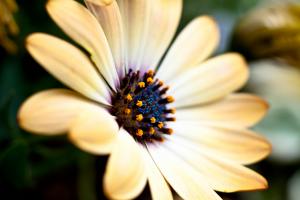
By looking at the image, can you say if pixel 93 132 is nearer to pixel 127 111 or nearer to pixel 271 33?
pixel 127 111

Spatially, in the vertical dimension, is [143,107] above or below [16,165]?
above

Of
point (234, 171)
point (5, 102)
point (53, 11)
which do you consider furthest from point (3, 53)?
point (234, 171)

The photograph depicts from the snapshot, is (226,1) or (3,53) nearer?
(3,53)

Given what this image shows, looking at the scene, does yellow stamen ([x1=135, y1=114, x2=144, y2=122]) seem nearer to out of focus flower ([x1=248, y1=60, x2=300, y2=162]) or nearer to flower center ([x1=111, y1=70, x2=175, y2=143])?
flower center ([x1=111, y1=70, x2=175, y2=143])

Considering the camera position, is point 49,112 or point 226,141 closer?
point 49,112

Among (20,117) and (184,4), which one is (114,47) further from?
(184,4)

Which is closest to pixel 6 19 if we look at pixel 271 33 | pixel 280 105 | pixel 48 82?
pixel 48 82

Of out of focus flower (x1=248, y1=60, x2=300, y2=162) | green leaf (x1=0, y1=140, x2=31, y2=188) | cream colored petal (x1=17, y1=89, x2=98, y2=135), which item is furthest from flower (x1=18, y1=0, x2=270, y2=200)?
out of focus flower (x1=248, y1=60, x2=300, y2=162)

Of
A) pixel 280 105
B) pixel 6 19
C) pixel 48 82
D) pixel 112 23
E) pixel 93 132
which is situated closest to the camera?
pixel 93 132
